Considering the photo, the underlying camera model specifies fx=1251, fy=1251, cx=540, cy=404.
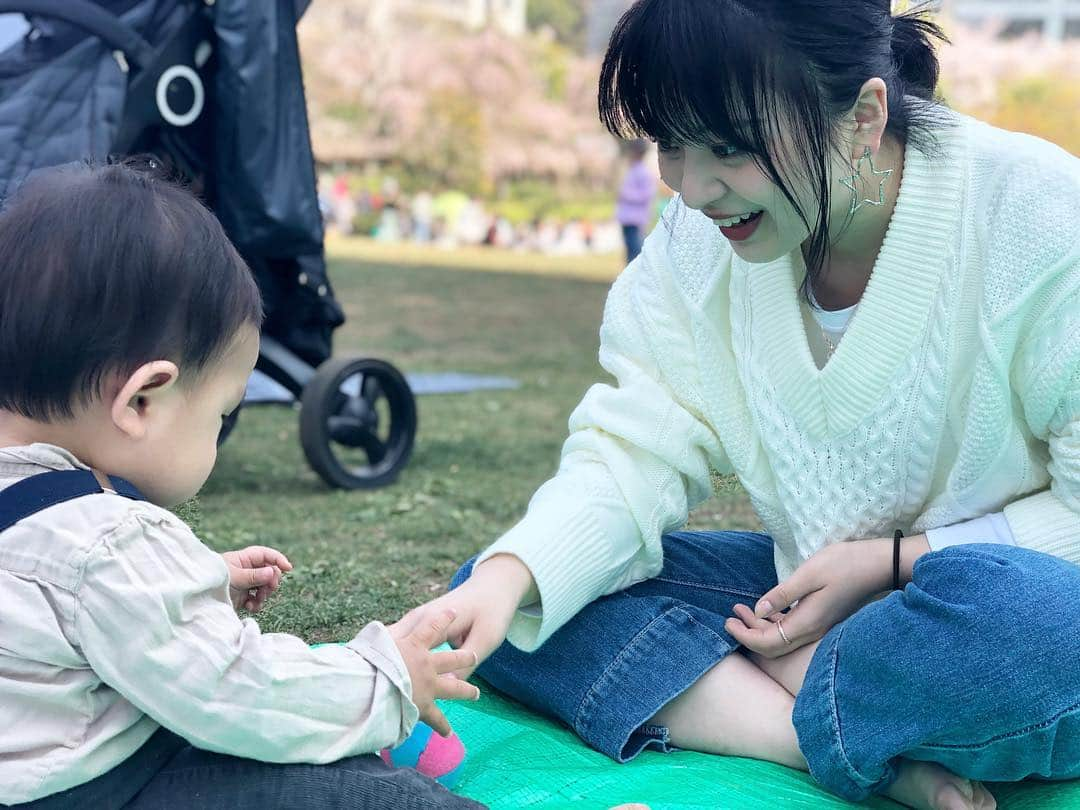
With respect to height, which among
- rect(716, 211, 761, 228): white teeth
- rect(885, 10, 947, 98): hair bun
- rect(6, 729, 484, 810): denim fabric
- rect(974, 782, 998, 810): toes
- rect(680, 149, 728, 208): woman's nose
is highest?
rect(885, 10, 947, 98): hair bun

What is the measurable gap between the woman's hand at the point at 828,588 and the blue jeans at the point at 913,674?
7 centimetres

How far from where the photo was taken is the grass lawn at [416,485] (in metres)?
2.08

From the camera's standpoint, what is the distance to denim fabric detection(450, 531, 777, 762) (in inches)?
55.5

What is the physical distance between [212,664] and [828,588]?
2.30ft

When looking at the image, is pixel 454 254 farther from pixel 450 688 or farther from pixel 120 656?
pixel 120 656

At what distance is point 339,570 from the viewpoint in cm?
215

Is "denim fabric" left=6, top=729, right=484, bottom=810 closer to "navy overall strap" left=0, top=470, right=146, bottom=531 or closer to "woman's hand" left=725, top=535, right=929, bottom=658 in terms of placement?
"navy overall strap" left=0, top=470, right=146, bottom=531

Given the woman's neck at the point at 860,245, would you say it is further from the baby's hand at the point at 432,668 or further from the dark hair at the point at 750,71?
the baby's hand at the point at 432,668

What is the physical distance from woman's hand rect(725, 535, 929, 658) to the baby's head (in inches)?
26.2

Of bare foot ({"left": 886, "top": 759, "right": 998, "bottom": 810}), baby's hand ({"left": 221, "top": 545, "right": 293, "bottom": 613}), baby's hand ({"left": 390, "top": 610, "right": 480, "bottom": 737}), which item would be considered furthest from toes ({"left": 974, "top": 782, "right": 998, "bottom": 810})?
baby's hand ({"left": 221, "top": 545, "right": 293, "bottom": 613})

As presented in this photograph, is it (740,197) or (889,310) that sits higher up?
(740,197)

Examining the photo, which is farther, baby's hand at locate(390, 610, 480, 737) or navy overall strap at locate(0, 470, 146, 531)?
baby's hand at locate(390, 610, 480, 737)

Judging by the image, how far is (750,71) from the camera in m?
1.23

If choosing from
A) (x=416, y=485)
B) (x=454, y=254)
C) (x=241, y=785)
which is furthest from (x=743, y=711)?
(x=454, y=254)
